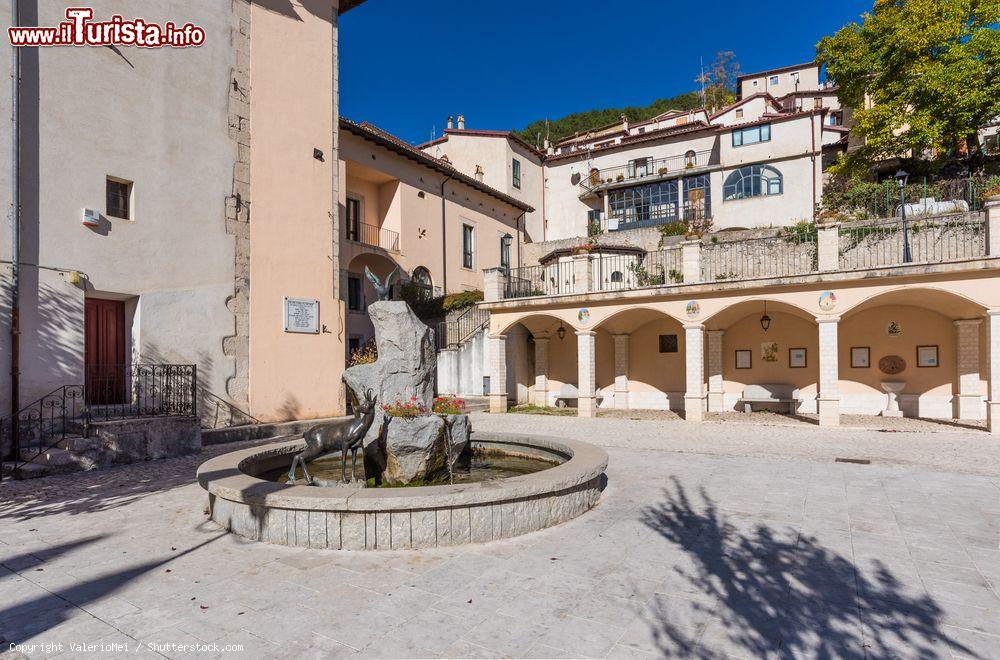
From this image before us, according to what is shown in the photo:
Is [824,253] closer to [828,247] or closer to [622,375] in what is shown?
[828,247]

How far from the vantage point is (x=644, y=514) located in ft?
19.5

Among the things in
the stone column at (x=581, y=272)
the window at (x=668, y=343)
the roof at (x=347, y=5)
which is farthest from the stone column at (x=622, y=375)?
the roof at (x=347, y=5)

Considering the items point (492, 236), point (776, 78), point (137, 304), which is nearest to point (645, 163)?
point (492, 236)

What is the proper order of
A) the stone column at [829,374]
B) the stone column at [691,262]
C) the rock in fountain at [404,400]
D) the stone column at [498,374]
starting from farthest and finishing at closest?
the stone column at [498,374] → the stone column at [691,262] → the stone column at [829,374] → the rock in fountain at [404,400]

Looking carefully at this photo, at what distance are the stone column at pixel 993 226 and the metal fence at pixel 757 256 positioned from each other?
400cm

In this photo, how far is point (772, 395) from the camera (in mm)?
15562

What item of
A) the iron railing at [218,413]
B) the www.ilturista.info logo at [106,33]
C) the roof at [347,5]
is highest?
the roof at [347,5]

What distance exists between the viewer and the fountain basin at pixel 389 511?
4.79 m

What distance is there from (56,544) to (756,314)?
54.0ft

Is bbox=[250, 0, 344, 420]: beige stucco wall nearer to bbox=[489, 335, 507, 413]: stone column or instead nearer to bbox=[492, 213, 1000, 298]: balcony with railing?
bbox=[489, 335, 507, 413]: stone column

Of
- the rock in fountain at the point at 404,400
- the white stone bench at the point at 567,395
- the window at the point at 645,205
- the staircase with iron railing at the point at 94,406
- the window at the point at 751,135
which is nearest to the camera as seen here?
the rock in fountain at the point at 404,400

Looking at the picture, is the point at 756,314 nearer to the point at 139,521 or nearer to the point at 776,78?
the point at 139,521

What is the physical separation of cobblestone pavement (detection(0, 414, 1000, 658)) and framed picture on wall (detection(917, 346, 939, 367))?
352 inches

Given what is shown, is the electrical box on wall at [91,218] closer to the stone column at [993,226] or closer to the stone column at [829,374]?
the stone column at [829,374]
